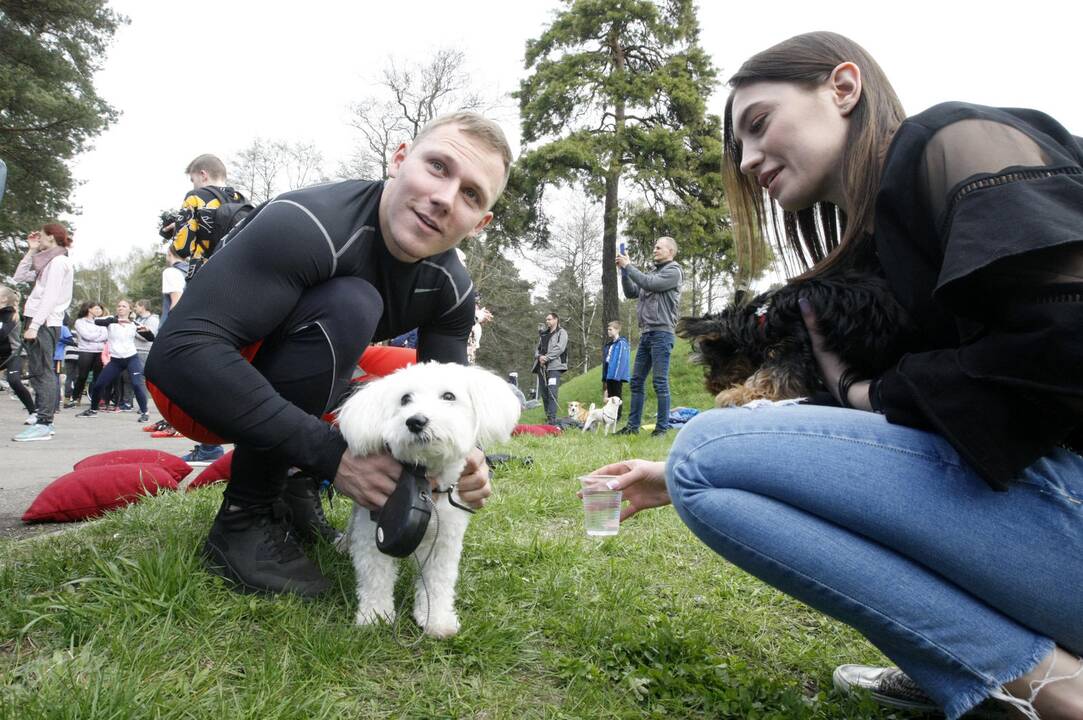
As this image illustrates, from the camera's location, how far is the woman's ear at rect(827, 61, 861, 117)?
1572 millimetres

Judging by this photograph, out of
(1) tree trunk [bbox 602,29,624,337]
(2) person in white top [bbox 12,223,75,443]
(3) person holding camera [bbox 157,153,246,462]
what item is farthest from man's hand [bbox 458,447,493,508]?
(1) tree trunk [bbox 602,29,624,337]

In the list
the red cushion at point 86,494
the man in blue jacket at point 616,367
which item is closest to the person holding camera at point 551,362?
the man in blue jacket at point 616,367

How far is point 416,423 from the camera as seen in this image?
5.88 ft

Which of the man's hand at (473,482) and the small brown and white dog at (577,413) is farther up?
the man's hand at (473,482)

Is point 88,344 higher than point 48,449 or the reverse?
higher

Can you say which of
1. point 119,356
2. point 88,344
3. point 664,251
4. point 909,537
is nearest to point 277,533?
point 909,537

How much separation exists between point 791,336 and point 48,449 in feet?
22.4

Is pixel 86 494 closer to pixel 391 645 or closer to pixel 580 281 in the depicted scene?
pixel 391 645

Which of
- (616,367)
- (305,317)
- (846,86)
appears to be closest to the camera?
(846,86)

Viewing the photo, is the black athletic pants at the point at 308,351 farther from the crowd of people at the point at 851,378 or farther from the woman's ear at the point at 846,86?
the woman's ear at the point at 846,86

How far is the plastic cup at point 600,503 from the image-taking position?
6.28 feet

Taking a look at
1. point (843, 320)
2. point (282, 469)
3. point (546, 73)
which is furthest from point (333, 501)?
point (546, 73)

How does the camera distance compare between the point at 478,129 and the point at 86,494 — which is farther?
the point at 86,494

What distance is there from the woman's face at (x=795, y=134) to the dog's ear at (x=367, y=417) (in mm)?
1273
